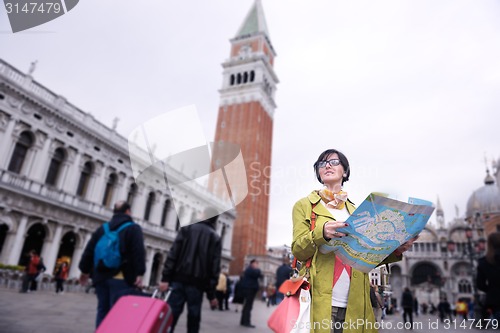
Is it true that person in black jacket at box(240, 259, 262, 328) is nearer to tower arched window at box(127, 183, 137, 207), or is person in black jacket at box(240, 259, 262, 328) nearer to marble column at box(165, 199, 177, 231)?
tower arched window at box(127, 183, 137, 207)

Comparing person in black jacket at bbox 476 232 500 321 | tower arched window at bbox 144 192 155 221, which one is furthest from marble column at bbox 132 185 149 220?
person in black jacket at bbox 476 232 500 321

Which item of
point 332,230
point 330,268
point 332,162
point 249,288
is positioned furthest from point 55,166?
point 332,230

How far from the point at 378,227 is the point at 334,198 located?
0.51 meters

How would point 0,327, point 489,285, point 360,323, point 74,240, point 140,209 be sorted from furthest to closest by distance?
1. point 140,209
2. point 74,240
3. point 0,327
4. point 489,285
5. point 360,323

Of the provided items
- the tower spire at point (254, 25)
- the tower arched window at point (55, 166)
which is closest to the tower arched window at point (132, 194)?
the tower arched window at point (55, 166)

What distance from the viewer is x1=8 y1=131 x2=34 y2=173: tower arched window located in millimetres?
15812

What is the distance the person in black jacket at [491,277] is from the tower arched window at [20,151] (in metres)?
18.2

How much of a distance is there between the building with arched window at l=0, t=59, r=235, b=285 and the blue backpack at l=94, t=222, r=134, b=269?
9.79m

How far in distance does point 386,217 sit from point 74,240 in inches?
798

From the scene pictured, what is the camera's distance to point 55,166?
18.0 metres

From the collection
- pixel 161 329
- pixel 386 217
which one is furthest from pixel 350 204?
pixel 161 329

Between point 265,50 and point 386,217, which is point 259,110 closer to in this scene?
point 265,50

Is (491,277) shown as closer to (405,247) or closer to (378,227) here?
(405,247)

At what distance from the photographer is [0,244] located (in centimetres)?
1488
